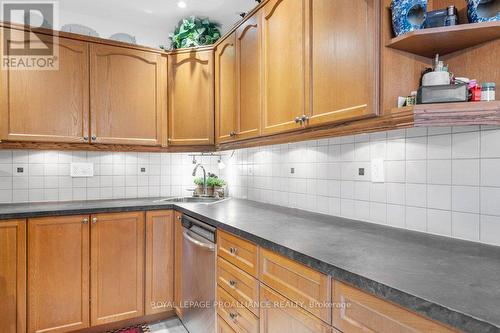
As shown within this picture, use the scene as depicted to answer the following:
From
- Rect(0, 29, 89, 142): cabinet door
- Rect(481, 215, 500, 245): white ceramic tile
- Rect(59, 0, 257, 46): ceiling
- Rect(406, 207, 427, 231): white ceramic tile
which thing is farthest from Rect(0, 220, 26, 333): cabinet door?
Rect(481, 215, 500, 245): white ceramic tile

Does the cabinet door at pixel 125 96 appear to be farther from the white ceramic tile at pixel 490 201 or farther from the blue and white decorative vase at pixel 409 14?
the white ceramic tile at pixel 490 201

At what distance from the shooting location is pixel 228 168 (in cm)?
301

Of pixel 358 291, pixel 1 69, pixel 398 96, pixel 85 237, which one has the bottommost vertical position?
pixel 85 237

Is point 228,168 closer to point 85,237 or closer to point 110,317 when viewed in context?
point 85,237

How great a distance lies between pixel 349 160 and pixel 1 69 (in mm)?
2399

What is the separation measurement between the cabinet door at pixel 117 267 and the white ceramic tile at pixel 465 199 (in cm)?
199

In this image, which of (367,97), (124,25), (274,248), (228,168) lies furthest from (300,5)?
(124,25)

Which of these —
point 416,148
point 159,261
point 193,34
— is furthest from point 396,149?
point 193,34

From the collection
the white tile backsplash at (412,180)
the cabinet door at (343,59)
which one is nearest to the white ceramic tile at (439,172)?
the white tile backsplash at (412,180)

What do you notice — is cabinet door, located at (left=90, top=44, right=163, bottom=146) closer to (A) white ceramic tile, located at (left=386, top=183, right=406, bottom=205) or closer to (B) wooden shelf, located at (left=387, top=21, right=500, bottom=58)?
(A) white ceramic tile, located at (left=386, top=183, right=406, bottom=205)

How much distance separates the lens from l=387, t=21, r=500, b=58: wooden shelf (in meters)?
1.07

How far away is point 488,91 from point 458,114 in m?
0.15

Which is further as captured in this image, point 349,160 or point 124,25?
point 124,25

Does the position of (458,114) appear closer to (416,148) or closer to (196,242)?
(416,148)
